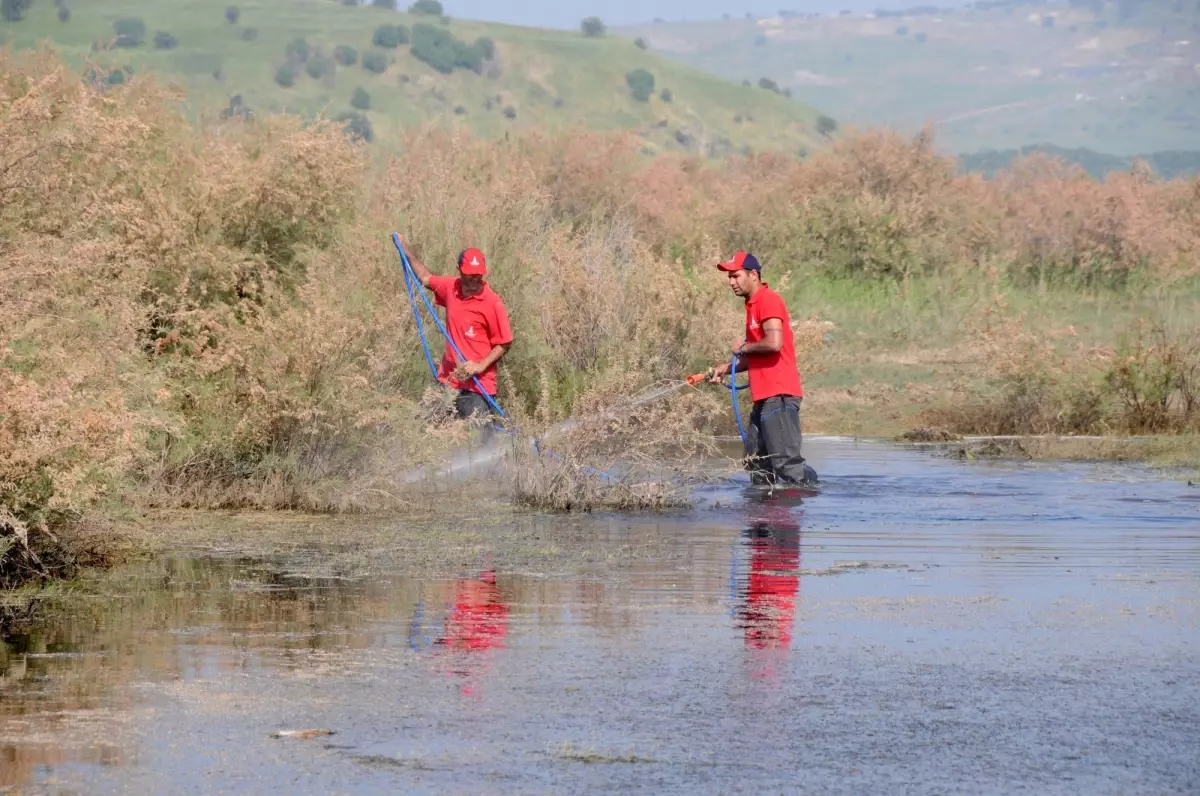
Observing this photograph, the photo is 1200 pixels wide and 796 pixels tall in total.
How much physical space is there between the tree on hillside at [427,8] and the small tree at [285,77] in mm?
34535

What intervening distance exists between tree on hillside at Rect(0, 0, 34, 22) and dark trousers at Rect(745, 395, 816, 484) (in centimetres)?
9889

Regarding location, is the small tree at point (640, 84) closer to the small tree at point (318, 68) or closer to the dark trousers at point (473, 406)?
the small tree at point (318, 68)

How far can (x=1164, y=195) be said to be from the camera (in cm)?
4397

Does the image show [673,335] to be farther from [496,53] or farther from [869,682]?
[496,53]

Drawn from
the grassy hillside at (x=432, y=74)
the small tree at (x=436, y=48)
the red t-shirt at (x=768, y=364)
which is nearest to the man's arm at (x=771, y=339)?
the red t-shirt at (x=768, y=364)

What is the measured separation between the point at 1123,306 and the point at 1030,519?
18432 mm

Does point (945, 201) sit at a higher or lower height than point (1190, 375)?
higher

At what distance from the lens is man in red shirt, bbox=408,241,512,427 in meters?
16.3

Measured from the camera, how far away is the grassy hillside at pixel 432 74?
114625 millimetres

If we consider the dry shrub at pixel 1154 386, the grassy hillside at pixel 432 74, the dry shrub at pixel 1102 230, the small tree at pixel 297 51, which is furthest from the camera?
the small tree at pixel 297 51

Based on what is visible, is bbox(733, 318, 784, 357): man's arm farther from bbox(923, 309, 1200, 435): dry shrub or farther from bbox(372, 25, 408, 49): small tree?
bbox(372, 25, 408, 49): small tree

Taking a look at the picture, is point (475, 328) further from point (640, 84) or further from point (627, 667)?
point (640, 84)

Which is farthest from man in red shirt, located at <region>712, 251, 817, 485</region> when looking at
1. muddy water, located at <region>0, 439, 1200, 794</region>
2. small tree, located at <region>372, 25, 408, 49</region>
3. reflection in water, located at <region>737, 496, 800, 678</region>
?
small tree, located at <region>372, 25, 408, 49</region>

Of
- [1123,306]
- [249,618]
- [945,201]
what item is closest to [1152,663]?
[249,618]
